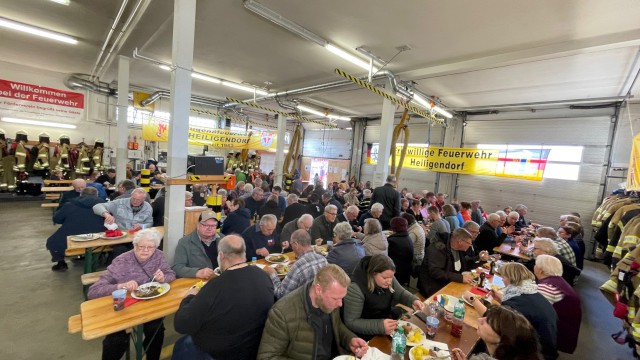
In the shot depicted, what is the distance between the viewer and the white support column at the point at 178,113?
3.68m

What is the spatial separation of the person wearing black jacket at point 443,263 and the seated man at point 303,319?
2.15 meters

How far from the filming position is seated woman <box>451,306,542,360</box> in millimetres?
1604

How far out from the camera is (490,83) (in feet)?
23.8

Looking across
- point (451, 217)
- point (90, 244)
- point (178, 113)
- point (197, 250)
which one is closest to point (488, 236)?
point (451, 217)

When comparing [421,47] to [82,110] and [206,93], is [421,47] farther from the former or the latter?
[82,110]

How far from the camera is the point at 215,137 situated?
11.2 m

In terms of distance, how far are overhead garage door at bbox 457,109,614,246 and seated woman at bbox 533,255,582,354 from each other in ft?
26.1

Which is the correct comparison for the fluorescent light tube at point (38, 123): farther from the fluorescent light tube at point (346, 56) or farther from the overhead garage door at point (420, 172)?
the overhead garage door at point (420, 172)

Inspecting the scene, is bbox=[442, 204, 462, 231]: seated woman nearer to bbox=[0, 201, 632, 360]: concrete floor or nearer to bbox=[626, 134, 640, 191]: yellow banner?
bbox=[0, 201, 632, 360]: concrete floor

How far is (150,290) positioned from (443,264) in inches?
137

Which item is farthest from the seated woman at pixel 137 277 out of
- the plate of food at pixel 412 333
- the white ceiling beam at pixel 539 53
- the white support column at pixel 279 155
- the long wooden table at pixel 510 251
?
the white support column at pixel 279 155

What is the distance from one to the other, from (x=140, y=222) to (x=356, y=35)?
17.9 feet

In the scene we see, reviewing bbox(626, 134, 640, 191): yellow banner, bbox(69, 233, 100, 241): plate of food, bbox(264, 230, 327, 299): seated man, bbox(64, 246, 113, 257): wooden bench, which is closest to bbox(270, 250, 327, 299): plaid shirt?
bbox(264, 230, 327, 299): seated man

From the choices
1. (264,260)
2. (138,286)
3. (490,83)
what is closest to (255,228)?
(264,260)
